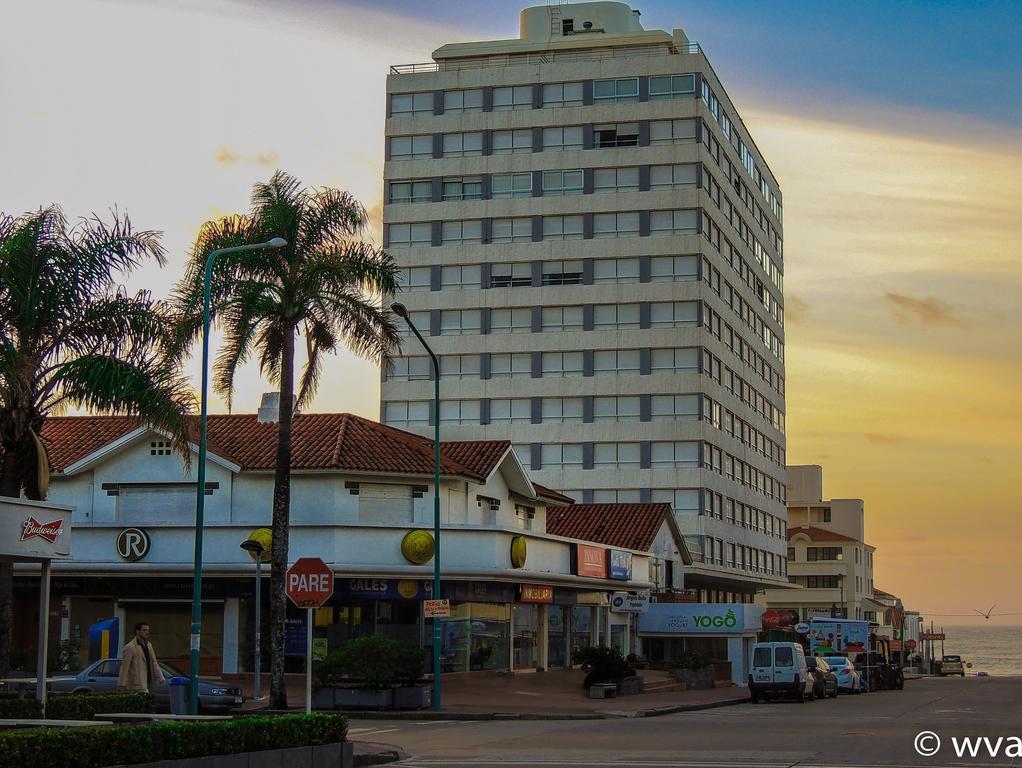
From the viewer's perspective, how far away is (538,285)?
9012 cm

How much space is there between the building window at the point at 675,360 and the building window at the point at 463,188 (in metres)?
14.9

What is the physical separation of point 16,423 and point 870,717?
21510 millimetres

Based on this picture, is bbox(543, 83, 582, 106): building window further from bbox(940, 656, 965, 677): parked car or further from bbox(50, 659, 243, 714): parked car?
bbox(50, 659, 243, 714): parked car

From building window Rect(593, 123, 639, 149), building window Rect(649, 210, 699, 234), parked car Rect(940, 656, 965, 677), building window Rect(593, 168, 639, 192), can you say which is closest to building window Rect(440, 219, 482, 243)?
building window Rect(593, 168, 639, 192)

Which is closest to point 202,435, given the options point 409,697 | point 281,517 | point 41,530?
point 281,517

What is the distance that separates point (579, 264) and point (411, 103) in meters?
15.3

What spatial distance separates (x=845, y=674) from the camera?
59094mm

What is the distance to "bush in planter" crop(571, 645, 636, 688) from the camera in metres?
47.9

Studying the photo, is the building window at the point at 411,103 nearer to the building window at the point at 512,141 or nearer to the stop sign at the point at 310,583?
the building window at the point at 512,141

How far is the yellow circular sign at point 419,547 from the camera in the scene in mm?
46156

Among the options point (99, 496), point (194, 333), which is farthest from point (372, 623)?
point (194, 333)

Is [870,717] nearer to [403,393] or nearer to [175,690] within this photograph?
[175,690]

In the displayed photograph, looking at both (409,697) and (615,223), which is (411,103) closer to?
(615,223)

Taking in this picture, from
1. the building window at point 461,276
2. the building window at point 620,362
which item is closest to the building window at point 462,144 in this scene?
the building window at point 461,276
